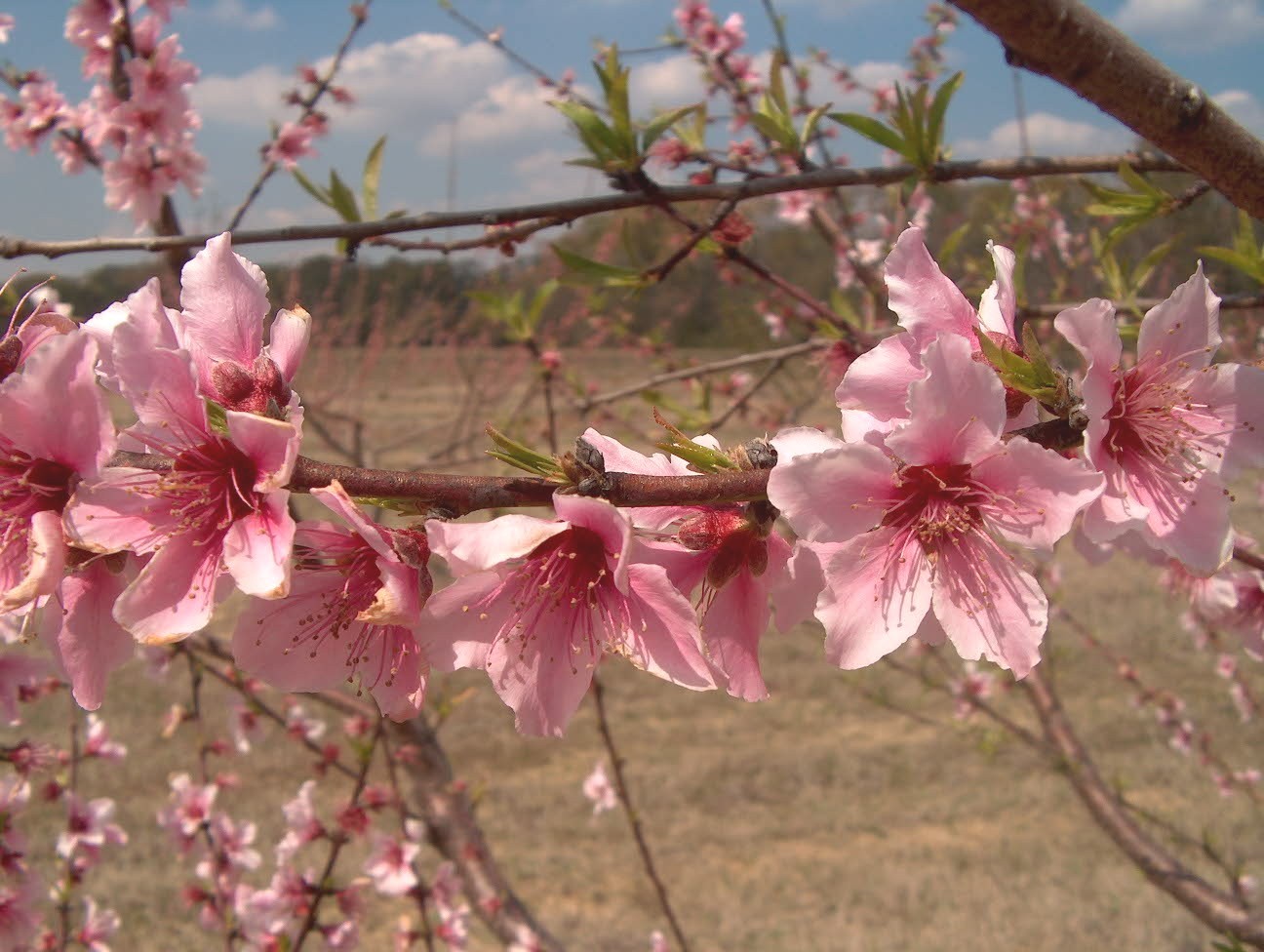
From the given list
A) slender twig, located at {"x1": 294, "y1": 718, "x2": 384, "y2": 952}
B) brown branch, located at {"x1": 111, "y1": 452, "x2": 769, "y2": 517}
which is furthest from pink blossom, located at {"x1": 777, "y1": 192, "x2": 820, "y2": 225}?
brown branch, located at {"x1": 111, "y1": 452, "x2": 769, "y2": 517}

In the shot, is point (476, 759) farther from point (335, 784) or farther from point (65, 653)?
point (65, 653)

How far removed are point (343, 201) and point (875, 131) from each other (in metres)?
0.90

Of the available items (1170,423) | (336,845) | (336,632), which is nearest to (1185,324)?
(1170,423)

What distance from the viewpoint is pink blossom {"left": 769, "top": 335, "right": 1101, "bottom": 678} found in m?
0.79

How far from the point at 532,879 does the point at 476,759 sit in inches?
58.5

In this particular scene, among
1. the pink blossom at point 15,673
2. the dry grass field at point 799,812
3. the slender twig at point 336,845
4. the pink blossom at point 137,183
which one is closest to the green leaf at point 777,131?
the slender twig at point 336,845

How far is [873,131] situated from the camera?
4.44 feet

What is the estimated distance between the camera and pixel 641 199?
4.35 ft

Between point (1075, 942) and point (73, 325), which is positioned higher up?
point (73, 325)

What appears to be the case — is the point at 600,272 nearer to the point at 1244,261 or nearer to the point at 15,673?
the point at 1244,261

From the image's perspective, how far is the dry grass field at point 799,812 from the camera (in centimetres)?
468

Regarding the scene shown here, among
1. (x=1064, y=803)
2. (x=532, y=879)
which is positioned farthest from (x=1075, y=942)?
(x=532, y=879)

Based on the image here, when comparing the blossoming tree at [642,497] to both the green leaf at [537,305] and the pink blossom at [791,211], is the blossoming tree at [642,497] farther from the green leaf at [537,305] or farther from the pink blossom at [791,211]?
the pink blossom at [791,211]

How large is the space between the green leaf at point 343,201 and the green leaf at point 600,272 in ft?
1.20
